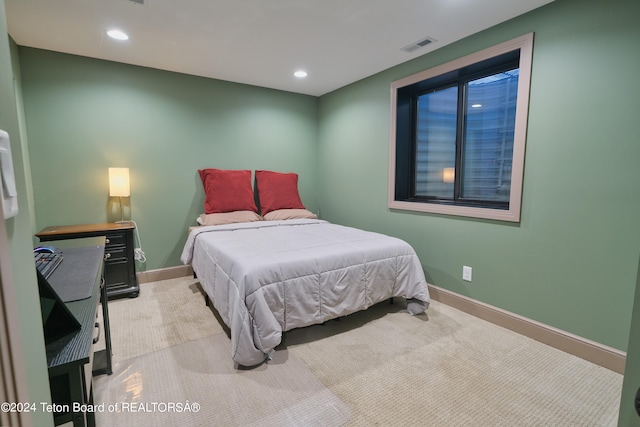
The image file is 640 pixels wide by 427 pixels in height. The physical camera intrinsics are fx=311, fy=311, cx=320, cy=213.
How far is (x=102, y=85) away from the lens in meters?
3.24

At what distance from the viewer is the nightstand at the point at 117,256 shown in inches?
119

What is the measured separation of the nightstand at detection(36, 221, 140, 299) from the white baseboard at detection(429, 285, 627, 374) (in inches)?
121

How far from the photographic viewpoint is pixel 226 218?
11.9 feet

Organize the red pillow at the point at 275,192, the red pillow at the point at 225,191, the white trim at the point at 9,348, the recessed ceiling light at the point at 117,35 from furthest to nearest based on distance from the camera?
1. the red pillow at the point at 275,192
2. the red pillow at the point at 225,191
3. the recessed ceiling light at the point at 117,35
4. the white trim at the point at 9,348

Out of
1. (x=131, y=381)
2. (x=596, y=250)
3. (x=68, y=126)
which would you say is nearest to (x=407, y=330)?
(x=596, y=250)

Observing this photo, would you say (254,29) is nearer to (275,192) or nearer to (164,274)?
(275,192)

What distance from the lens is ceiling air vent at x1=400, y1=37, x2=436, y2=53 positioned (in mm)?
2719

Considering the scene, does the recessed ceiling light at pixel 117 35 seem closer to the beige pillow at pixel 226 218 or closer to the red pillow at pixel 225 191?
the red pillow at pixel 225 191

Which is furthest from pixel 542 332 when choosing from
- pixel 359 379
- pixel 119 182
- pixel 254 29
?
pixel 119 182

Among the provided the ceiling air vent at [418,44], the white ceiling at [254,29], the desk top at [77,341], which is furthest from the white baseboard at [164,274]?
the ceiling air vent at [418,44]

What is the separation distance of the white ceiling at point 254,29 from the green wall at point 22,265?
6.58 feet

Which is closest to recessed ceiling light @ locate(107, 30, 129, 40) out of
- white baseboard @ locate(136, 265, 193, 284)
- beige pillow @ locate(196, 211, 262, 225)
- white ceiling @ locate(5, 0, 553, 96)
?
white ceiling @ locate(5, 0, 553, 96)

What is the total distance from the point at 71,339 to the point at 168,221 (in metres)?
3.03

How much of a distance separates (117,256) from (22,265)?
296cm
